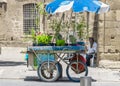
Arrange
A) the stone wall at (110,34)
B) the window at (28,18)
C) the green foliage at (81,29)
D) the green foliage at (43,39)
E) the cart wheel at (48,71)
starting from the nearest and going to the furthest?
1. the cart wheel at (48,71)
2. the green foliage at (43,39)
3. the green foliage at (81,29)
4. the stone wall at (110,34)
5. the window at (28,18)

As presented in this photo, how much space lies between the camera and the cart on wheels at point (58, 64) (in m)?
14.7

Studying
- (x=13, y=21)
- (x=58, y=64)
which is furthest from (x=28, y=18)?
(x=58, y=64)

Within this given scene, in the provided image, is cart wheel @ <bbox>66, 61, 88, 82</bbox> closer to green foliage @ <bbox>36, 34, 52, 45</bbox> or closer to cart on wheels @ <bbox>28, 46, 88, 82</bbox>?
cart on wheels @ <bbox>28, 46, 88, 82</bbox>

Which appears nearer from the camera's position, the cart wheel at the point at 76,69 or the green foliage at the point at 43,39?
the cart wheel at the point at 76,69

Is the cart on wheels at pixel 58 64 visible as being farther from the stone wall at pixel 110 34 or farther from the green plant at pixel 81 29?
the stone wall at pixel 110 34

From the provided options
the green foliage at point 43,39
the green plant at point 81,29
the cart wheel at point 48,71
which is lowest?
the cart wheel at point 48,71

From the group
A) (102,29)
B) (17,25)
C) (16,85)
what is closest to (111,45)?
(102,29)

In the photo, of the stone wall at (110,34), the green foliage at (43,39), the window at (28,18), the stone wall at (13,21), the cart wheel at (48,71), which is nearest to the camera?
the cart wheel at (48,71)

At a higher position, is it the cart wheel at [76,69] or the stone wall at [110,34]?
the stone wall at [110,34]

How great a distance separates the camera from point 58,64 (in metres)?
14.7

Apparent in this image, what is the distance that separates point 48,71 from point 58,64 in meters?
0.34

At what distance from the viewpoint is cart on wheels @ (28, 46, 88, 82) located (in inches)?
579

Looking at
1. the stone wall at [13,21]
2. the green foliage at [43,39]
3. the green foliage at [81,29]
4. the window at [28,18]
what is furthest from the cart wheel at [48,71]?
the window at [28,18]

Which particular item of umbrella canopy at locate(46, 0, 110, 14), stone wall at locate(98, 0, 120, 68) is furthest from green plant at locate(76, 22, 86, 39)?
umbrella canopy at locate(46, 0, 110, 14)
